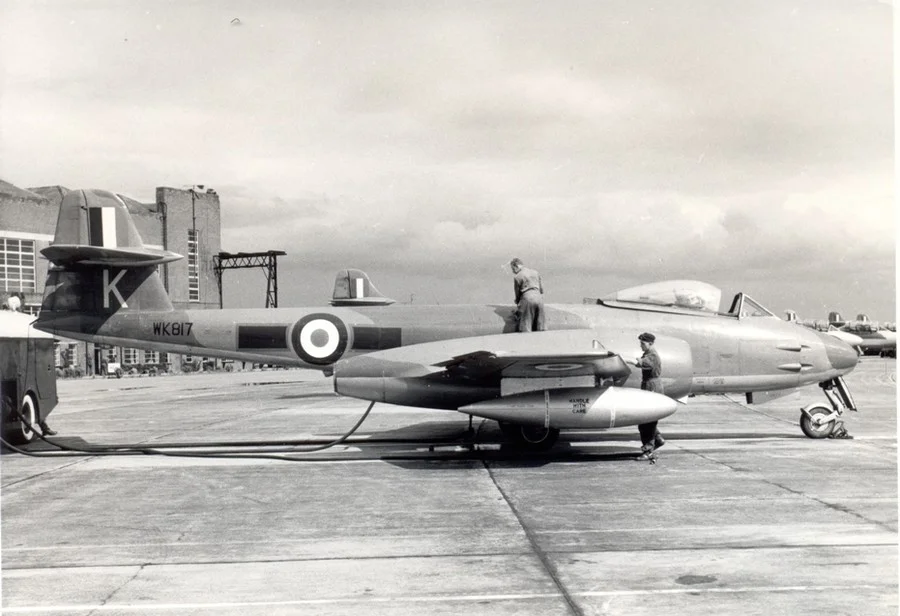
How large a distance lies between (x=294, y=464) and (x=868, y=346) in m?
41.7

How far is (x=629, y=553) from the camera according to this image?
19.1 ft

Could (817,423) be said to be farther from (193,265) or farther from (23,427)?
(193,265)

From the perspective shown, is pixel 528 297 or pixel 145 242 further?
pixel 145 242

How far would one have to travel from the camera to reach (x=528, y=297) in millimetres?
11250

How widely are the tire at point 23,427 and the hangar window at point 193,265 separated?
39643 mm

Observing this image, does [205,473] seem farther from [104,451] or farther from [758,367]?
[758,367]

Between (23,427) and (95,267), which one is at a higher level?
(95,267)

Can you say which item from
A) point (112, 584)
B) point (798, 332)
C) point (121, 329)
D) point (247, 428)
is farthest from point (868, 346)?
point (112, 584)

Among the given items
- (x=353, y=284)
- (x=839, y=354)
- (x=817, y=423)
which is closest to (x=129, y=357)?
(x=353, y=284)

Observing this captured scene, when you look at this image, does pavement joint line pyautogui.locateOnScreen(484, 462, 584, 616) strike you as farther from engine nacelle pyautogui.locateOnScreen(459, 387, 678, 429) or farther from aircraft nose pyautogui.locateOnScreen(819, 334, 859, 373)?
aircraft nose pyautogui.locateOnScreen(819, 334, 859, 373)

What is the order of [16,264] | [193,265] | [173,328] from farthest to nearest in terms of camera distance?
[193,265] → [16,264] → [173,328]

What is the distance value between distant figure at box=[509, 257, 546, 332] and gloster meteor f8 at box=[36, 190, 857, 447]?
0.34 meters

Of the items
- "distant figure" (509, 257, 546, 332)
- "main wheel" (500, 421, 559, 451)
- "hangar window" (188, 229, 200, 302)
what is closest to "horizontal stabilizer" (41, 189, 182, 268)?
"distant figure" (509, 257, 546, 332)

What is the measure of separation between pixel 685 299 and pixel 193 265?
44972 mm
